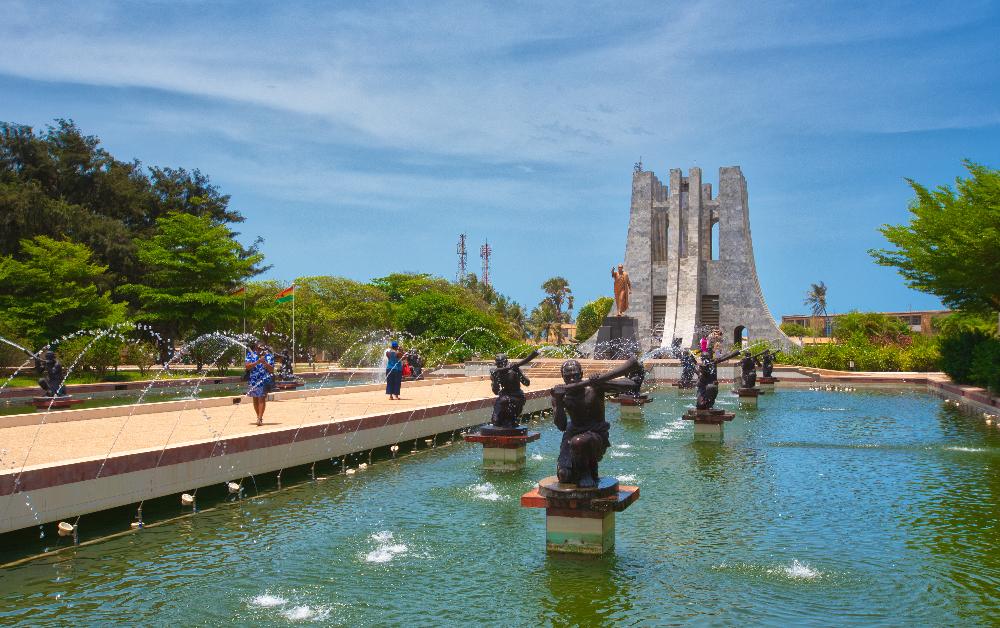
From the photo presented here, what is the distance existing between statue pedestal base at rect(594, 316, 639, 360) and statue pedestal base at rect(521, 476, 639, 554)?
124ft

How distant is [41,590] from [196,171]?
5115cm

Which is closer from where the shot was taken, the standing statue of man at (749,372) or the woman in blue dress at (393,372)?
the woman in blue dress at (393,372)

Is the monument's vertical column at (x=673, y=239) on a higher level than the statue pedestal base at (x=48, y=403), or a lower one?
higher

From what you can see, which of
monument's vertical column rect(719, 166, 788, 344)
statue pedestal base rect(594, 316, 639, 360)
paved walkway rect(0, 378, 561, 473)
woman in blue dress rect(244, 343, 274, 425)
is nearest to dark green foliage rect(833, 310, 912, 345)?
monument's vertical column rect(719, 166, 788, 344)

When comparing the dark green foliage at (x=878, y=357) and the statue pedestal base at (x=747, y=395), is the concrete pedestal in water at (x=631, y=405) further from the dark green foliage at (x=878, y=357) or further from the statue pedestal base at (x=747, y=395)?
the dark green foliage at (x=878, y=357)

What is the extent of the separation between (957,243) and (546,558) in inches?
978

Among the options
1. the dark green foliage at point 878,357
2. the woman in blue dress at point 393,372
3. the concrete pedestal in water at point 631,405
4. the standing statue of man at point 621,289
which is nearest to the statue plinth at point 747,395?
the concrete pedestal in water at point 631,405

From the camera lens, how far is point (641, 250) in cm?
5997

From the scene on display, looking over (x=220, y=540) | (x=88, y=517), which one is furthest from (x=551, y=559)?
(x=88, y=517)

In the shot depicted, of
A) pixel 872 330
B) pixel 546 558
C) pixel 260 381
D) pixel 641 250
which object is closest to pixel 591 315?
pixel 641 250

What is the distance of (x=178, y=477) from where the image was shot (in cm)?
991

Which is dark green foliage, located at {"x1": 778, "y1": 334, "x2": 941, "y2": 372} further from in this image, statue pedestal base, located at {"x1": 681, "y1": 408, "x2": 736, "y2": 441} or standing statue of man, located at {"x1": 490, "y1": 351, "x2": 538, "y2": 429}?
standing statue of man, located at {"x1": 490, "y1": 351, "x2": 538, "y2": 429}

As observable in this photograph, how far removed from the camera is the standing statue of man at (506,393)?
1265cm

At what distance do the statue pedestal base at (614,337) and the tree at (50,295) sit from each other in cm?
2482
